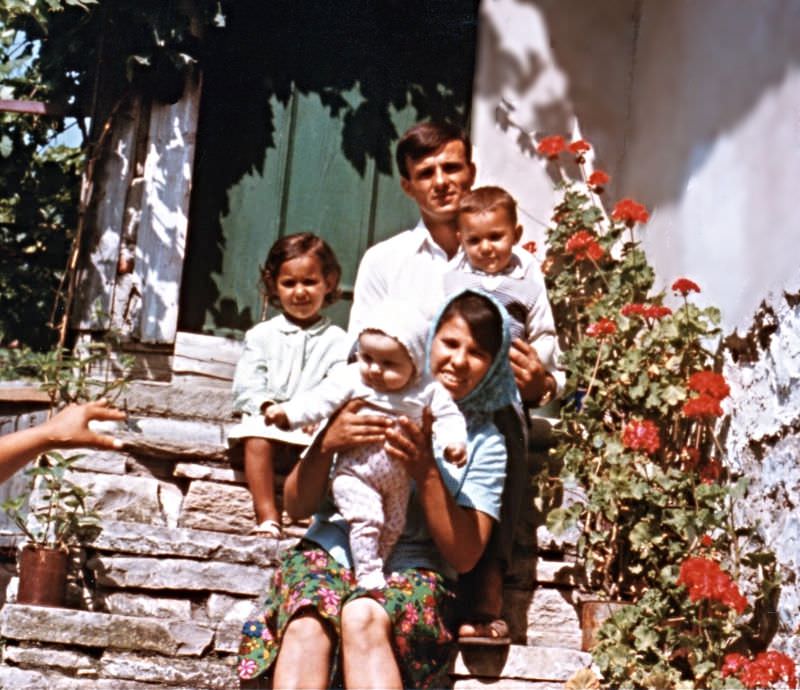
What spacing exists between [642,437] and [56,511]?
1.85 metres

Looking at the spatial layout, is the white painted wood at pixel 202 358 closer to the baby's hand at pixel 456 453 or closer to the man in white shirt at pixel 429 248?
the man in white shirt at pixel 429 248

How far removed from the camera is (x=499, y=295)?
4.40 metres

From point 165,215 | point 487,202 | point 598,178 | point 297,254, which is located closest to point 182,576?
point 297,254

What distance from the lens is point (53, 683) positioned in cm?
360

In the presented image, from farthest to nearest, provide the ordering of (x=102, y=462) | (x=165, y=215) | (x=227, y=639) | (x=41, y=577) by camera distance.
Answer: (x=165, y=215)
(x=102, y=462)
(x=41, y=577)
(x=227, y=639)

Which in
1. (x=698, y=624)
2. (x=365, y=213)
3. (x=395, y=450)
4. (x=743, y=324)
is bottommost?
(x=698, y=624)

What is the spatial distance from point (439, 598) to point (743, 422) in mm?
1279

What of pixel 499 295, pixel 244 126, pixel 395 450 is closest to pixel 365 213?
pixel 244 126

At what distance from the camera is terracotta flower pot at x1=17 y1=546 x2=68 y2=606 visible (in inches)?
151

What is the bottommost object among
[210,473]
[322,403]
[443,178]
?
[210,473]

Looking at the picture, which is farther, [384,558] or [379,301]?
[379,301]

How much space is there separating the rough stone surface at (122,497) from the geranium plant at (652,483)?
1349 millimetres

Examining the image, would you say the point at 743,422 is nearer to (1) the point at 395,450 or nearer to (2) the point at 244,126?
(1) the point at 395,450

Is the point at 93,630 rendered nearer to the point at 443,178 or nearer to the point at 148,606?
the point at 148,606
